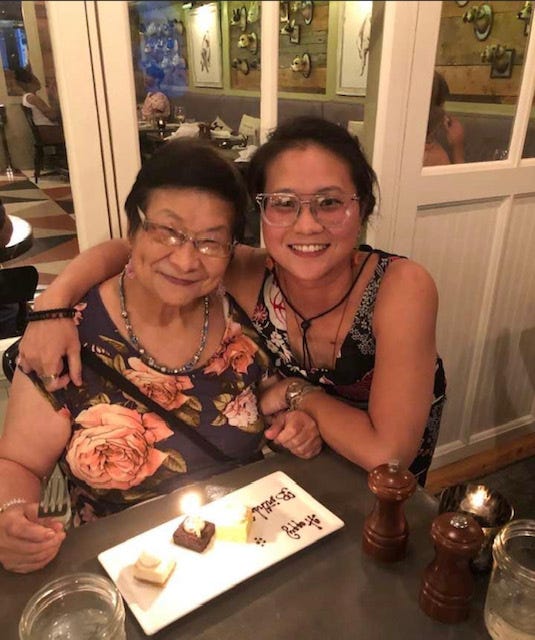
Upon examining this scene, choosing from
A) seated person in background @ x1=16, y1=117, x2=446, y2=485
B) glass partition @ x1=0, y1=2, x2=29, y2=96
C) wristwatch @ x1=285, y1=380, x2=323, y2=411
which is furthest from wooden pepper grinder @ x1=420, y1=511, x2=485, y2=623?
glass partition @ x1=0, y1=2, x2=29, y2=96

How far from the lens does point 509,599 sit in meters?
0.66

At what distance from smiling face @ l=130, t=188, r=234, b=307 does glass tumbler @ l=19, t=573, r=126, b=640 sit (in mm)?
434

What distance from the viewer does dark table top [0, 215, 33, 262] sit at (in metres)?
1.33

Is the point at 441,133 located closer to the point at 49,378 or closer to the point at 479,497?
the point at 479,497

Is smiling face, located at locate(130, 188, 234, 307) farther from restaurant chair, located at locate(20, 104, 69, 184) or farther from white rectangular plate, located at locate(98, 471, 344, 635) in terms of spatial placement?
white rectangular plate, located at locate(98, 471, 344, 635)

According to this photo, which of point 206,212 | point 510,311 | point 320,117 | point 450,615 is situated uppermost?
point 320,117

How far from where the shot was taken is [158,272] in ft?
3.00

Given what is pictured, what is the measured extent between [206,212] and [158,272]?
0.13m

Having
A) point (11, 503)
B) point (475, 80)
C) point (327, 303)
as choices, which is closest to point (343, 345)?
point (327, 303)

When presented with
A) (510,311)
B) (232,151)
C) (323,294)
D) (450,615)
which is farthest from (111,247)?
(510,311)

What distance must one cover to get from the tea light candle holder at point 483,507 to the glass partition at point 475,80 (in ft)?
1.76

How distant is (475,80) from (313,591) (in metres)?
0.68

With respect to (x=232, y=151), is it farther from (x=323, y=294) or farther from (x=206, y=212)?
(x=323, y=294)

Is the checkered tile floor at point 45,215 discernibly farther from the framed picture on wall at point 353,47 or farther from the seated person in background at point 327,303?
the framed picture on wall at point 353,47
